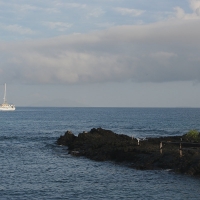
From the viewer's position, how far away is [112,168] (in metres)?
38.6

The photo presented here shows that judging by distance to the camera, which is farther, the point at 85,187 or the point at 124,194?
the point at 85,187

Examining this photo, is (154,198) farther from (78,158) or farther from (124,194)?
(78,158)

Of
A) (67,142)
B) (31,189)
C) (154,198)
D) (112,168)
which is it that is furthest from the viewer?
(67,142)

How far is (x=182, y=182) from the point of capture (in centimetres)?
3064

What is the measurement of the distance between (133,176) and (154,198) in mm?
7623

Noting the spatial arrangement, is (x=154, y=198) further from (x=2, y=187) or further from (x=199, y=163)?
(x=2, y=187)

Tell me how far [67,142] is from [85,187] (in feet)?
111

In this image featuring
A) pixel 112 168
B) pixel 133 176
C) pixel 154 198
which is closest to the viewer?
pixel 154 198

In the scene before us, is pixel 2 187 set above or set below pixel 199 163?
below

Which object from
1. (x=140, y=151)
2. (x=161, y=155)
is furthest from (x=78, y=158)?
(x=161, y=155)

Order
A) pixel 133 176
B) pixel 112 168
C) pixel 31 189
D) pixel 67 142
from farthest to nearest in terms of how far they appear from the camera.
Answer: pixel 67 142 → pixel 112 168 → pixel 133 176 → pixel 31 189

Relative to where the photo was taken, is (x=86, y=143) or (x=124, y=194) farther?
(x=86, y=143)

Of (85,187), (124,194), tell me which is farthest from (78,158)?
(124,194)

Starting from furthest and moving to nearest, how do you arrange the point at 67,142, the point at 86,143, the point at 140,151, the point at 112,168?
the point at 67,142 < the point at 86,143 < the point at 140,151 < the point at 112,168
